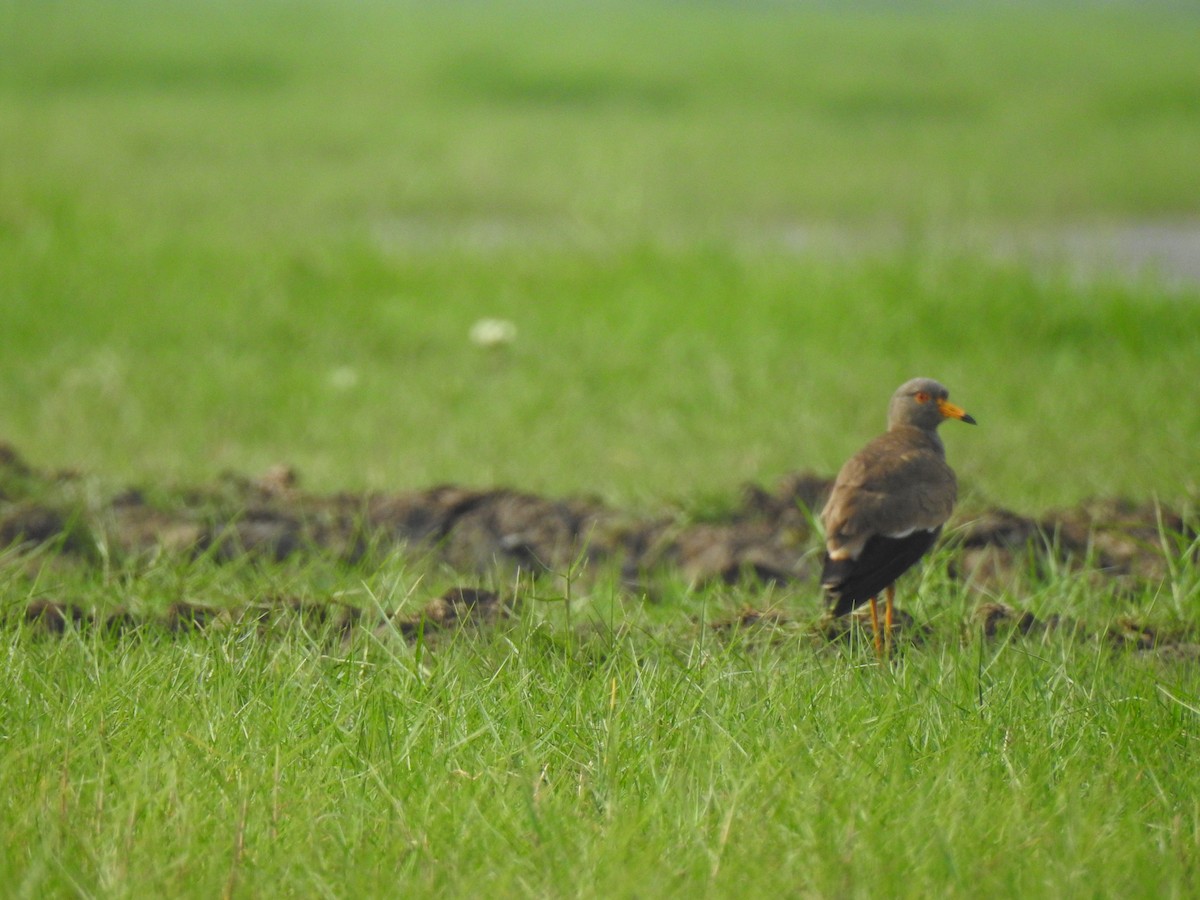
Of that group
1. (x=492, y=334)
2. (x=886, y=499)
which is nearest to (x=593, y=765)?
(x=886, y=499)

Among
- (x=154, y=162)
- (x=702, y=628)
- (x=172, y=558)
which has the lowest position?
(x=154, y=162)

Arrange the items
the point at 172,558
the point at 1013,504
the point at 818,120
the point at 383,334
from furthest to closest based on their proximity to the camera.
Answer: the point at 818,120 → the point at 383,334 → the point at 1013,504 → the point at 172,558

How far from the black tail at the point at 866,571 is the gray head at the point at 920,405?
1.95 ft

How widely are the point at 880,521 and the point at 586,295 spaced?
5.38 meters

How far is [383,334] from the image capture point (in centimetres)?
779

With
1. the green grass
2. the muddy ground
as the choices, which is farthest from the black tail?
the muddy ground

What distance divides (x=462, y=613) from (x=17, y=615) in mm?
979

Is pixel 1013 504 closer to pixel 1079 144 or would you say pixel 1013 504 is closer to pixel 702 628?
pixel 702 628

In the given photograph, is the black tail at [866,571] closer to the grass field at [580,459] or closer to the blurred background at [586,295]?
the grass field at [580,459]

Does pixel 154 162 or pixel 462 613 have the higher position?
pixel 462 613

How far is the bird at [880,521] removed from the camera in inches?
124

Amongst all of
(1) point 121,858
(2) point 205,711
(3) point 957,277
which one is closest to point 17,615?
(2) point 205,711

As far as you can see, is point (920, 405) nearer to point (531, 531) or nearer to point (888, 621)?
point (888, 621)

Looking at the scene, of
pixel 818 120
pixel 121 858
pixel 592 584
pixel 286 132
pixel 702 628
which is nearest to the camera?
pixel 121 858
